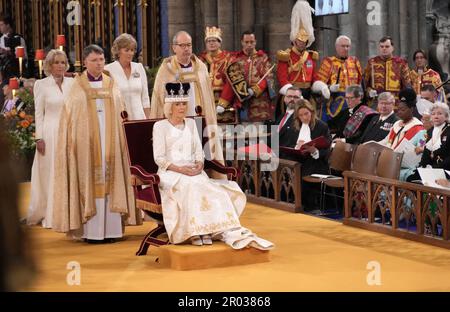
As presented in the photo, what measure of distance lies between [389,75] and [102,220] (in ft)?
17.1

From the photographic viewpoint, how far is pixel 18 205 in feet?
4.83

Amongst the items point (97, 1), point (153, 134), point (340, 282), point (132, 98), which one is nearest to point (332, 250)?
point (340, 282)

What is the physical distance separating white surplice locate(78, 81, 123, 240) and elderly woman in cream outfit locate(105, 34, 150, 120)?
51 centimetres

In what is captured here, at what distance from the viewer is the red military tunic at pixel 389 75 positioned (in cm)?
1180

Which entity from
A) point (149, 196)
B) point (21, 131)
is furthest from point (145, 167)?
point (21, 131)

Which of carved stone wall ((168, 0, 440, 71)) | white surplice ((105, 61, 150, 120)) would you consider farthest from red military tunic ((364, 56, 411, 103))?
white surplice ((105, 61, 150, 120))

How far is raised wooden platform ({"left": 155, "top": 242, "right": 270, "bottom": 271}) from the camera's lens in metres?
6.73

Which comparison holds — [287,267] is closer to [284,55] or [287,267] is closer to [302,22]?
[284,55]

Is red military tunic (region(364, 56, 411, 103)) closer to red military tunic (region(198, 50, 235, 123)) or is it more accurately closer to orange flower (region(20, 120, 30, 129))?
red military tunic (region(198, 50, 235, 123))

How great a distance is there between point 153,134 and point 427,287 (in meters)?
2.38

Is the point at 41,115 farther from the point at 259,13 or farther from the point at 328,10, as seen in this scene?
the point at 259,13

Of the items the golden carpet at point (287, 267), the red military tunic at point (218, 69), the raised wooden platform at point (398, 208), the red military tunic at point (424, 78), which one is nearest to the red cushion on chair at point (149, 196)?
the golden carpet at point (287, 267)

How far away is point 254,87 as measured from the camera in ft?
39.3

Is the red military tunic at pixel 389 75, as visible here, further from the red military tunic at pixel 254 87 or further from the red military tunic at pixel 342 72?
the red military tunic at pixel 254 87
